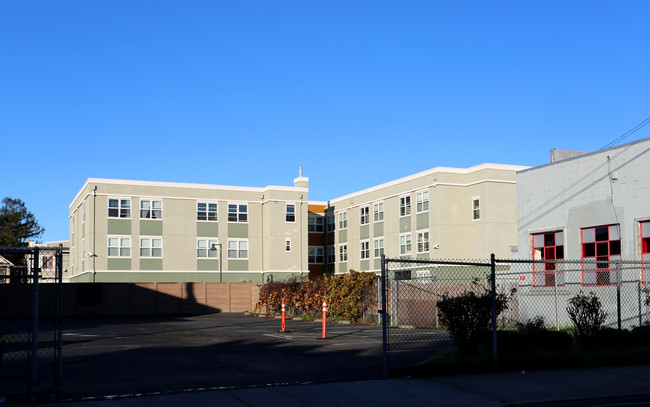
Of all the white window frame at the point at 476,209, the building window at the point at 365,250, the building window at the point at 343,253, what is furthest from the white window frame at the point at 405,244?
the building window at the point at 343,253

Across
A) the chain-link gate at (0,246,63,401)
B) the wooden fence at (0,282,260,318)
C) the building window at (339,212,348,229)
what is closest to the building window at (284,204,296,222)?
the building window at (339,212,348,229)

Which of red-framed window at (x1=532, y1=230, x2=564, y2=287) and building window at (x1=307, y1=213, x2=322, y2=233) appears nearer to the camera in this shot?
red-framed window at (x1=532, y1=230, x2=564, y2=287)

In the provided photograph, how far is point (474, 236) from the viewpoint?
4744 centimetres

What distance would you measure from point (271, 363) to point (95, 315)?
30.9 meters

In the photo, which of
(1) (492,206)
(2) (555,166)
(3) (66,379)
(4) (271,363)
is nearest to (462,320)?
(4) (271,363)

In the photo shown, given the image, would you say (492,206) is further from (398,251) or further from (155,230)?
(155,230)

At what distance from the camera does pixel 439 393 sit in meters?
11.1

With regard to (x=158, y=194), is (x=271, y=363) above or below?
below

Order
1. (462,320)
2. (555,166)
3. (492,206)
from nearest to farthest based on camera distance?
(462,320) → (555,166) → (492,206)

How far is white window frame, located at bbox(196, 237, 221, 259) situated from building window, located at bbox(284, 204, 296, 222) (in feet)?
19.9

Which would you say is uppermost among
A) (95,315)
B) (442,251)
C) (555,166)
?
(555,166)

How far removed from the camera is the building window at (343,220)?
197ft

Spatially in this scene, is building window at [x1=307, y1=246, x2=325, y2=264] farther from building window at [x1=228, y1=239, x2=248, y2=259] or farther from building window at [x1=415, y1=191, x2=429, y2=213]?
building window at [x1=415, y1=191, x2=429, y2=213]

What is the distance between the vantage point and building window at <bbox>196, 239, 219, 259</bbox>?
178ft
